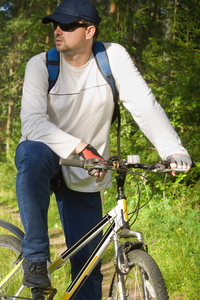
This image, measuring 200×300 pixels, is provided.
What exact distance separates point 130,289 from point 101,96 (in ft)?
4.23

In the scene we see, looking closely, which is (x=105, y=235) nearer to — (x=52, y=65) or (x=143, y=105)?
(x=143, y=105)

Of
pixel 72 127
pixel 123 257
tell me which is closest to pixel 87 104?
pixel 72 127

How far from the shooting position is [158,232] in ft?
16.8

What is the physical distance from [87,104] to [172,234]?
2461 mm

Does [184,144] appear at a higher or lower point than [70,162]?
lower

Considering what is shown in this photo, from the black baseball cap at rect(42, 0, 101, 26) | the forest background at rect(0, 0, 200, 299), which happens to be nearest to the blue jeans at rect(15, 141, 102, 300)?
the black baseball cap at rect(42, 0, 101, 26)

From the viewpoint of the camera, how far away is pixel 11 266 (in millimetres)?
2916

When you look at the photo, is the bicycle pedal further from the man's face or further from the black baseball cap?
the black baseball cap

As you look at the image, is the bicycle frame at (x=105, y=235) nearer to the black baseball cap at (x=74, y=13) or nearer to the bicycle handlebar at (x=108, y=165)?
the bicycle handlebar at (x=108, y=165)

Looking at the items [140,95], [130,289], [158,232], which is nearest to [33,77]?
[140,95]

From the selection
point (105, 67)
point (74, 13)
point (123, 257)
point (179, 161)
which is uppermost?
point (74, 13)

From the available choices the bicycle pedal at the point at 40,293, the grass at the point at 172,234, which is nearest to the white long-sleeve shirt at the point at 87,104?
the bicycle pedal at the point at 40,293

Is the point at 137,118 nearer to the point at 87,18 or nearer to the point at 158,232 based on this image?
the point at 87,18

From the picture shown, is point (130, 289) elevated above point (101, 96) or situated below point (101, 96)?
below
